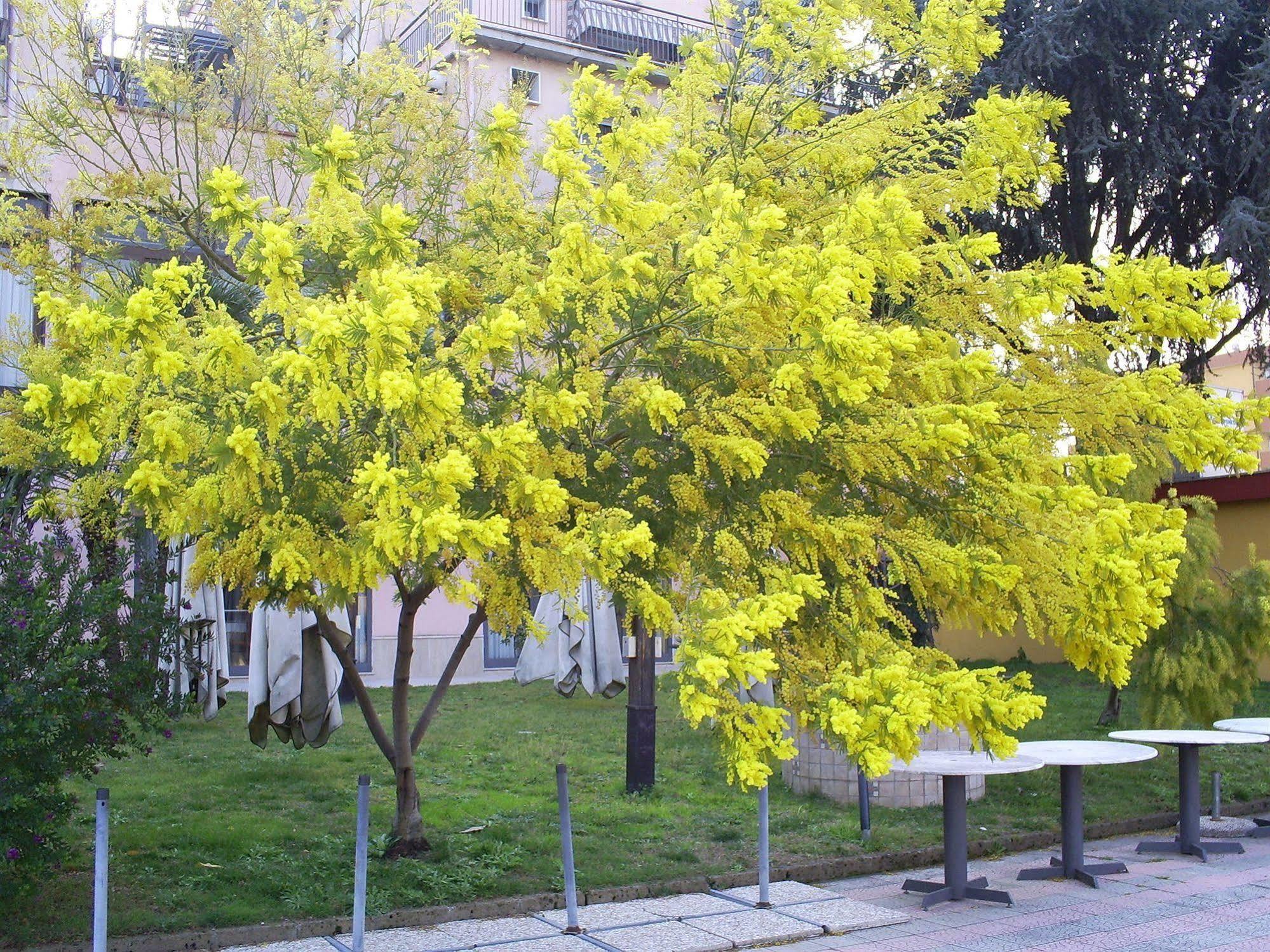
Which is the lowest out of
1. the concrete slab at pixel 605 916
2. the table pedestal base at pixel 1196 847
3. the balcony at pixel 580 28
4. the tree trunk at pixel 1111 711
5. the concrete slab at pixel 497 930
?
the table pedestal base at pixel 1196 847

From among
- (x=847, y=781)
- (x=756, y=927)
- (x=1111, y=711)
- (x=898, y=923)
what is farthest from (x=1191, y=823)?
(x=1111, y=711)

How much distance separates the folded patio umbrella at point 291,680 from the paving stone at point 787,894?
327 centimetres

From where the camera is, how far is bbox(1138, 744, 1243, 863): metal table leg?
32.0 feet

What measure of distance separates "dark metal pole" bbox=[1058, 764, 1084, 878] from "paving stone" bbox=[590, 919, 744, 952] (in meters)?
3.10

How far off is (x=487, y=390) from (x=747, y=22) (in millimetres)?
3078

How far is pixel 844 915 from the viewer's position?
793cm

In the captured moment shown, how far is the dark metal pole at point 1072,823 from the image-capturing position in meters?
8.98

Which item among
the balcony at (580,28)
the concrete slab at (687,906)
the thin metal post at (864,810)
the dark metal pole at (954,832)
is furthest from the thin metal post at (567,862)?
the balcony at (580,28)

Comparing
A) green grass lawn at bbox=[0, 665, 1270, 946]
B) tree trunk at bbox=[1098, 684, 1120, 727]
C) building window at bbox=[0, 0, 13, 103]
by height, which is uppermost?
building window at bbox=[0, 0, 13, 103]

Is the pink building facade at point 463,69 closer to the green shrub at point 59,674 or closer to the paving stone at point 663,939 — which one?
the green shrub at point 59,674

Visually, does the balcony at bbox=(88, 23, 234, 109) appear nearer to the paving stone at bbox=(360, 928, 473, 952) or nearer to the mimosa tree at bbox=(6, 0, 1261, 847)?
the mimosa tree at bbox=(6, 0, 1261, 847)

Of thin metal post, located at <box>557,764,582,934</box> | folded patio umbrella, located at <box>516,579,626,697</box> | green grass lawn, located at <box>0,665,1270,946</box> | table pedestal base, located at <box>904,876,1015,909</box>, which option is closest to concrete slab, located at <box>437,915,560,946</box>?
thin metal post, located at <box>557,764,582,934</box>

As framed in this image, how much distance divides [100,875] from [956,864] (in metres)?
5.43

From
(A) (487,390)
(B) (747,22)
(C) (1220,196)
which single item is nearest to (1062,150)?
(C) (1220,196)
